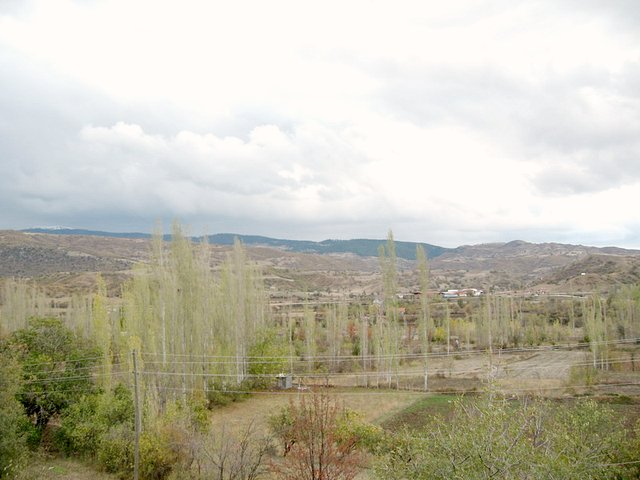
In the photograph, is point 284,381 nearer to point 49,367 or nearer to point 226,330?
point 226,330

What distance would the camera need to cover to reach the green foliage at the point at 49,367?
1008 inches

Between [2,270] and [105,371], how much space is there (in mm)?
90800

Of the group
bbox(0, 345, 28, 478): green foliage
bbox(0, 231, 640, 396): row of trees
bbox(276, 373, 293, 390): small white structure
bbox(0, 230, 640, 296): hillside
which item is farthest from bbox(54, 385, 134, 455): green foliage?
bbox(0, 230, 640, 296): hillside

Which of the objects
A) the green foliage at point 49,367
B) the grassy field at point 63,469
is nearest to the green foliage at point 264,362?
the green foliage at point 49,367

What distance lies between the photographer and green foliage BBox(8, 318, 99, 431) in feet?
84.0

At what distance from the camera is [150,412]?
23750 millimetres

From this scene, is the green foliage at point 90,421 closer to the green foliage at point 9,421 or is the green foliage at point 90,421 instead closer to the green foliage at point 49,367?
the green foliage at point 49,367

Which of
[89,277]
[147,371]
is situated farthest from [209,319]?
[89,277]

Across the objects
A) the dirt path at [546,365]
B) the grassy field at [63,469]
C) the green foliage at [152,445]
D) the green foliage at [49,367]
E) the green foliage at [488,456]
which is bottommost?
the dirt path at [546,365]

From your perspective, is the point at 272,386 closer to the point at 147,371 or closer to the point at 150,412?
the point at 147,371

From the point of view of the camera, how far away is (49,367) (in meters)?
26.3

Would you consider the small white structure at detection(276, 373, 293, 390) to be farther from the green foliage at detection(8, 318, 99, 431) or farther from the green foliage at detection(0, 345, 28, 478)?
the green foliage at detection(0, 345, 28, 478)

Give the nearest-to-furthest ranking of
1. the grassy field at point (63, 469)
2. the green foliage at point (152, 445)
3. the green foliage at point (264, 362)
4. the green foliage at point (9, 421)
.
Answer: the green foliage at point (9, 421), the green foliage at point (152, 445), the grassy field at point (63, 469), the green foliage at point (264, 362)

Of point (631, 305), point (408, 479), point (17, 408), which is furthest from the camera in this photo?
point (631, 305)
